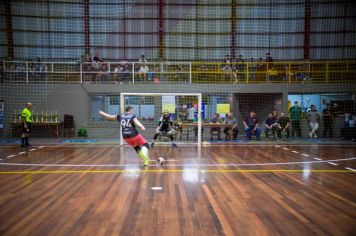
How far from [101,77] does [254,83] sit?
31.1 feet

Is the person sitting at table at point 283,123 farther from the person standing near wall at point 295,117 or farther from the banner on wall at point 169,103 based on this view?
the banner on wall at point 169,103

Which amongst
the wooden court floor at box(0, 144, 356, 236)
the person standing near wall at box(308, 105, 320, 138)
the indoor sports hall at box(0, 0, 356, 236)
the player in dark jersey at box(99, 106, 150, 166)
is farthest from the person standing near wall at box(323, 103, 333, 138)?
the player in dark jersey at box(99, 106, 150, 166)

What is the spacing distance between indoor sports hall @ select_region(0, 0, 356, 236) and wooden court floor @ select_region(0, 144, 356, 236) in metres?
0.04

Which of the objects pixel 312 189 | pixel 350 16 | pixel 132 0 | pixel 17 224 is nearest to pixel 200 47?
pixel 132 0

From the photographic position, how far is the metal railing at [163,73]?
20.7 m

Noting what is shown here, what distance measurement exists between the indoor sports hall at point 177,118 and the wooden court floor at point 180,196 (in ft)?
0.15

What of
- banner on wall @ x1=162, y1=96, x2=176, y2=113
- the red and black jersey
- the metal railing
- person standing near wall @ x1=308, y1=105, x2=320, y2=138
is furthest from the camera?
banner on wall @ x1=162, y1=96, x2=176, y2=113

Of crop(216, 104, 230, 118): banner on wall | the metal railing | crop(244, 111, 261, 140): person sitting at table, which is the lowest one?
crop(244, 111, 261, 140): person sitting at table

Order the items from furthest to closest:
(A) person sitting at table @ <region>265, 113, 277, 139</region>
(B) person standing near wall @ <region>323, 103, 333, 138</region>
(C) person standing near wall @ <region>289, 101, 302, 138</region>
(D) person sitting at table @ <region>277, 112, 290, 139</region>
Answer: (B) person standing near wall @ <region>323, 103, 333, 138</region> → (C) person standing near wall @ <region>289, 101, 302, 138</region> → (D) person sitting at table @ <region>277, 112, 290, 139</region> → (A) person sitting at table @ <region>265, 113, 277, 139</region>

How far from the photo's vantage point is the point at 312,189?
24.9 feet

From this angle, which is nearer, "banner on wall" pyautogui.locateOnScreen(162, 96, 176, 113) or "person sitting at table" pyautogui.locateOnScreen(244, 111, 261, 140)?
"person sitting at table" pyautogui.locateOnScreen(244, 111, 261, 140)

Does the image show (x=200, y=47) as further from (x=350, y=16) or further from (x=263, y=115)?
(x=350, y=16)

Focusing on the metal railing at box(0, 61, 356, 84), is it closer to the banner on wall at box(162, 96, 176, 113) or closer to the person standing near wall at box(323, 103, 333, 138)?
the banner on wall at box(162, 96, 176, 113)

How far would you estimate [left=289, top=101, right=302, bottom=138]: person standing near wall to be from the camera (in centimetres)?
2009
